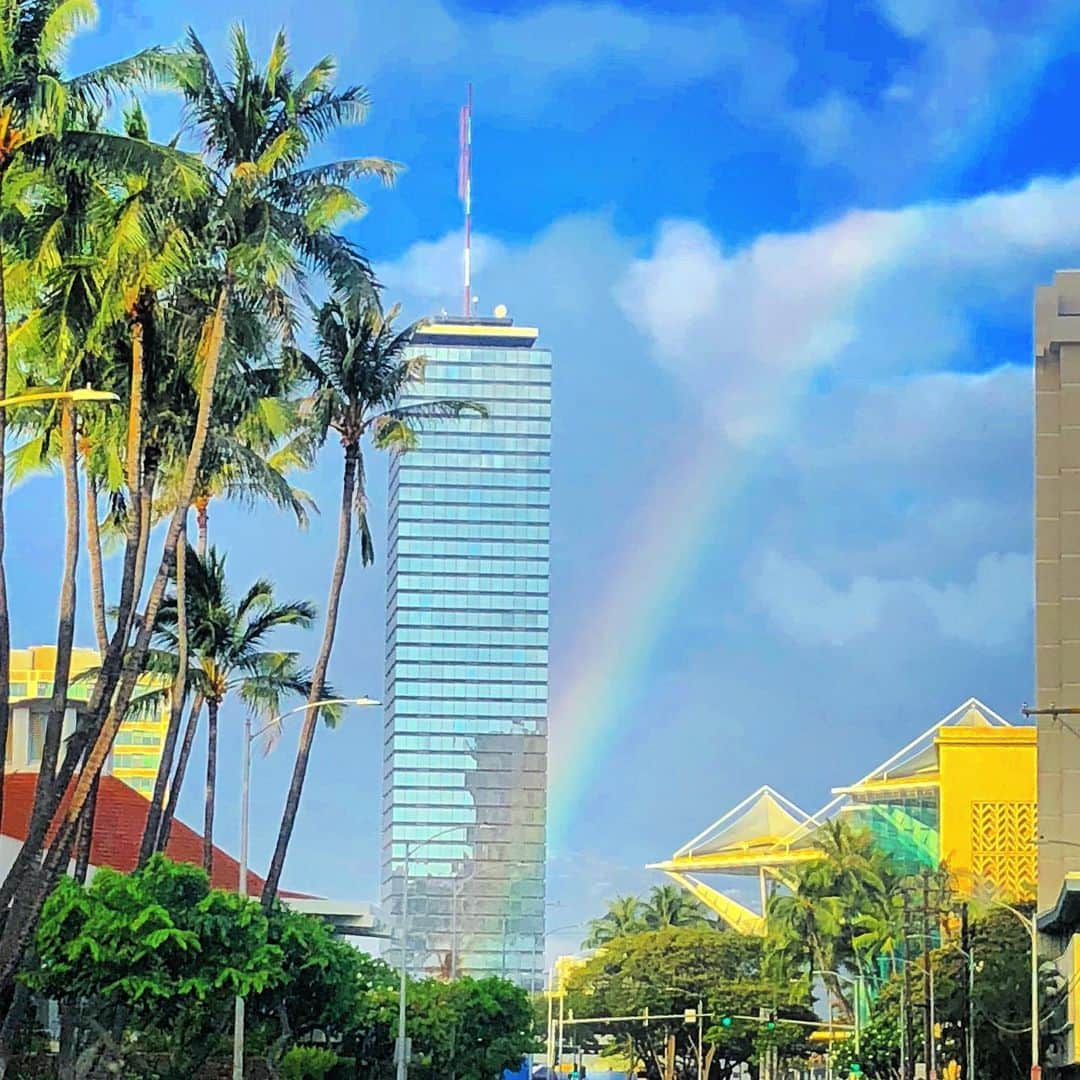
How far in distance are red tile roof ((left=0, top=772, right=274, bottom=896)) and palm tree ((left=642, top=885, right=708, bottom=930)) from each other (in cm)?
8293

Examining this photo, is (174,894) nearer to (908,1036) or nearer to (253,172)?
(253,172)

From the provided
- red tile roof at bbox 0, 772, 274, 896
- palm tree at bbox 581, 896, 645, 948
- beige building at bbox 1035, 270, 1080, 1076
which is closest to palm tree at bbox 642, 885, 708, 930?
palm tree at bbox 581, 896, 645, 948

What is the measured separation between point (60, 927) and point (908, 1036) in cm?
5828

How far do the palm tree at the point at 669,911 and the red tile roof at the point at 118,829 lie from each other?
272 feet

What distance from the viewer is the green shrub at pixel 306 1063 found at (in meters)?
54.1

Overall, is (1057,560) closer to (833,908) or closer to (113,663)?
(833,908)

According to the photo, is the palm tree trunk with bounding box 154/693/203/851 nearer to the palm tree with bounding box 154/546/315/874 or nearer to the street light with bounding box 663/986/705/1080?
the palm tree with bounding box 154/546/315/874

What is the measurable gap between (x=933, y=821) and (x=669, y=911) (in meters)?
29.4

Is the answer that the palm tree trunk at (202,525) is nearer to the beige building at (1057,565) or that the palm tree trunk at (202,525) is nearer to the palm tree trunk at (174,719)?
the palm tree trunk at (174,719)

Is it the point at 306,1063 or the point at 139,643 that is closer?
the point at 139,643

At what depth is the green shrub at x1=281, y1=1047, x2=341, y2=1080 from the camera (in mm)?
54094

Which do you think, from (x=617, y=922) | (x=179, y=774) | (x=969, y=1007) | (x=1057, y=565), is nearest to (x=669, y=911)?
(x=617, y=922)

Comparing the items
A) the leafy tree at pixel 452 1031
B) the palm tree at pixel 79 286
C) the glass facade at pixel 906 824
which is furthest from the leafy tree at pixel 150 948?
the glass facade at pixel 906 824

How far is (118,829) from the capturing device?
68688mm
